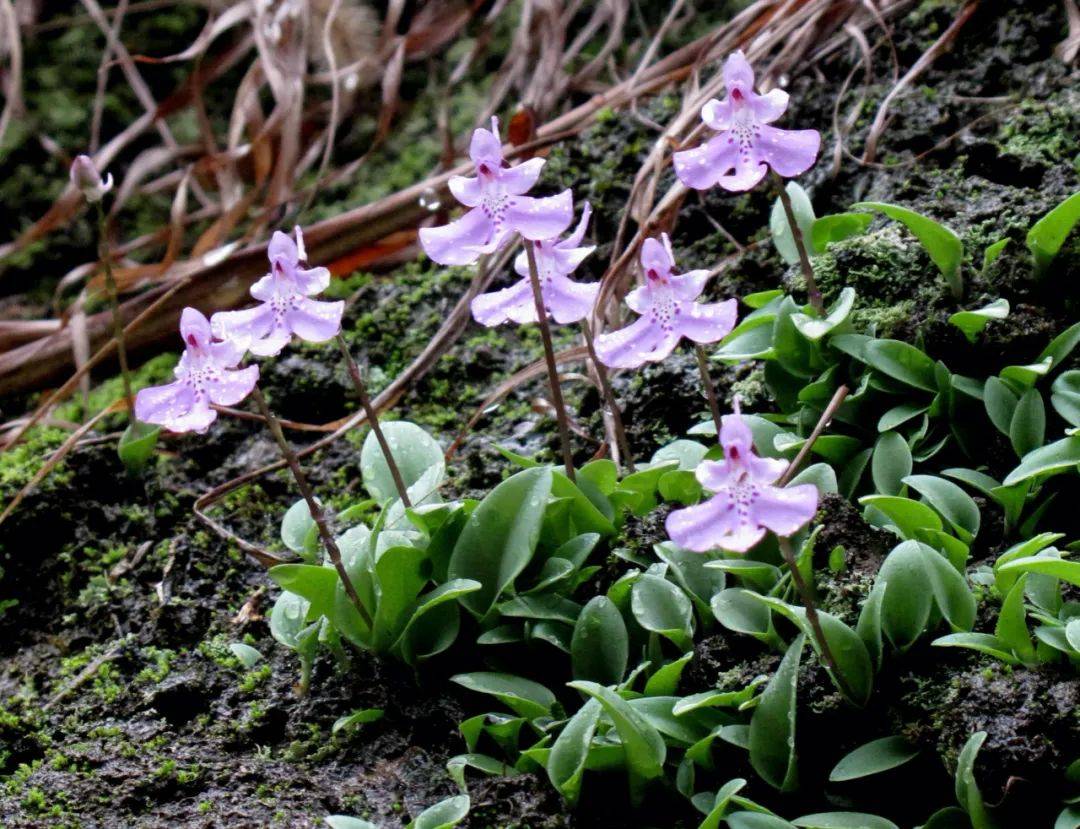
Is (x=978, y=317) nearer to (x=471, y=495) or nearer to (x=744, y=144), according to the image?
(x=744, y=144)

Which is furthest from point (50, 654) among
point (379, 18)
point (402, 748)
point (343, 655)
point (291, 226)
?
point (379, 18)

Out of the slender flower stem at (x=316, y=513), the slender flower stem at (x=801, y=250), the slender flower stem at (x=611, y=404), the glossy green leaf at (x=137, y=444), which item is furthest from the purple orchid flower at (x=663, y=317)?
the glossy green leaf at (x=137, y=444)

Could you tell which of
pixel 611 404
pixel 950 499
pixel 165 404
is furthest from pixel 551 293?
pixel 950 499

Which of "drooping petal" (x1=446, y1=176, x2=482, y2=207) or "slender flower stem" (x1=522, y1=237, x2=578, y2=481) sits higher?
"drooping petal" (x1=446, y1=176, x2=482, y2=207)

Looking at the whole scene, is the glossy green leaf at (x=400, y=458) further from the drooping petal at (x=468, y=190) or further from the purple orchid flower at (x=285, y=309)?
the drooping petal at (x=468, y=190)

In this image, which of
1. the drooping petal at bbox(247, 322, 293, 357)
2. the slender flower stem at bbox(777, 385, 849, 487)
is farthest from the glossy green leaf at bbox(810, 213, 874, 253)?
the drooping petal at bbox(247, 322, 293, 357)

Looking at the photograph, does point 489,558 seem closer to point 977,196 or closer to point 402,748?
point 402,748

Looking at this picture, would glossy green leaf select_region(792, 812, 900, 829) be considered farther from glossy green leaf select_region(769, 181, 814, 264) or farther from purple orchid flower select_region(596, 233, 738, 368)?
glossy green leaf select_region(769, 181, 814, 264)
